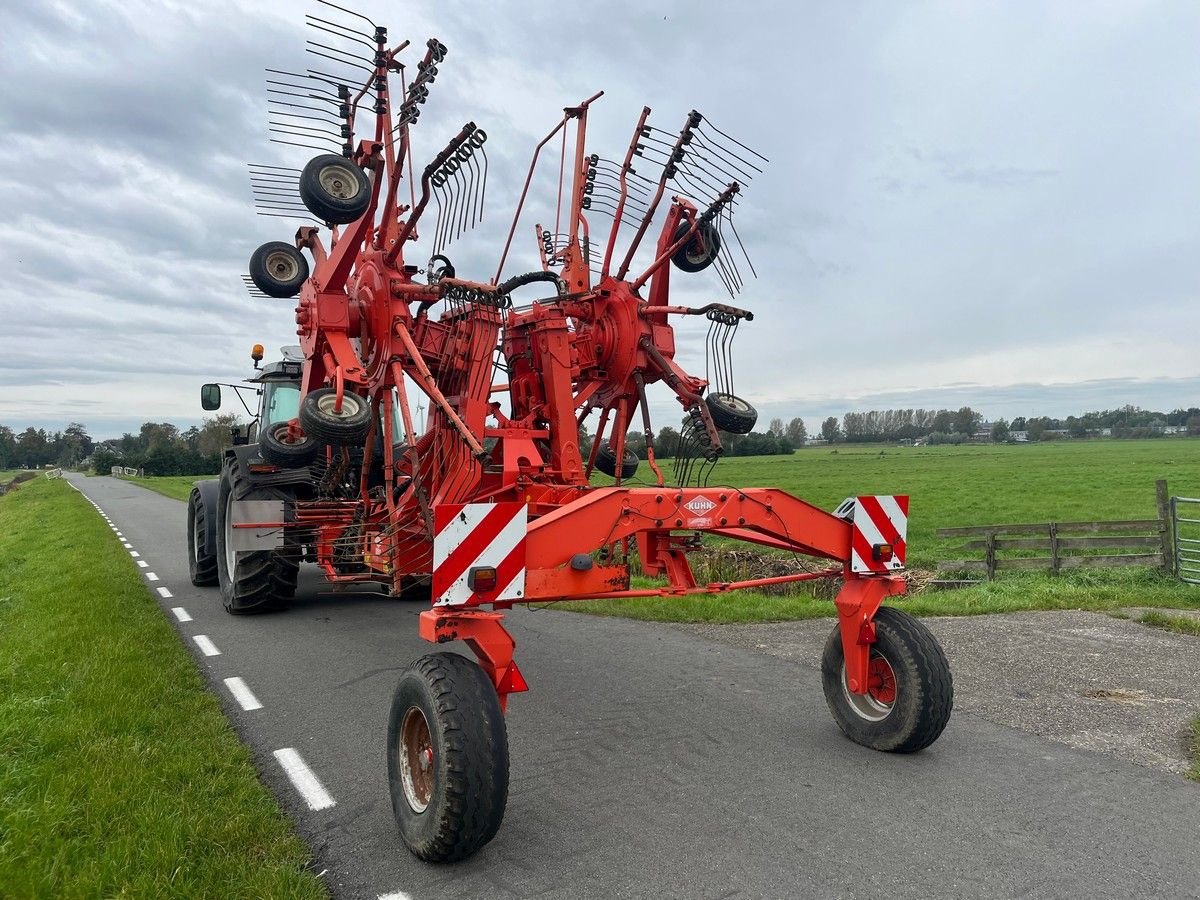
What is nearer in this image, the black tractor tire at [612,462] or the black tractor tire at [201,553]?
the black tractor tire at [612,462]

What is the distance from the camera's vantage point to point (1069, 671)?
19.0 feet

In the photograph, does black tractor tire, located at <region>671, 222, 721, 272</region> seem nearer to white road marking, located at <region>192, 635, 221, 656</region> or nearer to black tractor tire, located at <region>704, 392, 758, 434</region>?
black tractor tire, located at <region>704, 392, 758, 434</region>

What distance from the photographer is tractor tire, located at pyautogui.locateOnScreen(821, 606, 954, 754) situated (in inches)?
158

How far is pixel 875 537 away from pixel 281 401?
7.36 metres

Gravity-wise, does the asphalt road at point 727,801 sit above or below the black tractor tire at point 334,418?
below

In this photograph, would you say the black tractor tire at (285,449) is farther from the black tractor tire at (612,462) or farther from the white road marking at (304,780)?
the white road marking at (304,780)

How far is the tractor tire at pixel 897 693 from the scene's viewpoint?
4020 mm

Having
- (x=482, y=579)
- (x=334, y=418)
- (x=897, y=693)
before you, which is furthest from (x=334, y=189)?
(x=897, y=693)

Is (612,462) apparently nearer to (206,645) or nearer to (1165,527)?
(206,645)

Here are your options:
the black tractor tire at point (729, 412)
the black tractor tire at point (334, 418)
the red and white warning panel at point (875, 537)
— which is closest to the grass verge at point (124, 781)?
the black tractor tire at point (334, 418)

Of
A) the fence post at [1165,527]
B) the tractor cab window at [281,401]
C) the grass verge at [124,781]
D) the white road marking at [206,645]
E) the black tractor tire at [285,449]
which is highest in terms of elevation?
the tractor cab window at [281,401]

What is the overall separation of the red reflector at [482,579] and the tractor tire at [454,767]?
32 cm

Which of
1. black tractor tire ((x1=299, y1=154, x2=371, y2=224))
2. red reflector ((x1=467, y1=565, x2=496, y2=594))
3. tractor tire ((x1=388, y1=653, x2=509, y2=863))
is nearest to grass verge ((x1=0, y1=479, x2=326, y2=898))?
tractor tire ((x1=388, y1=653, x2=509, y2=863))

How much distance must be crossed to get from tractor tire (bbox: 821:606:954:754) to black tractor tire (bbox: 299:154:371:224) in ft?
14.5
